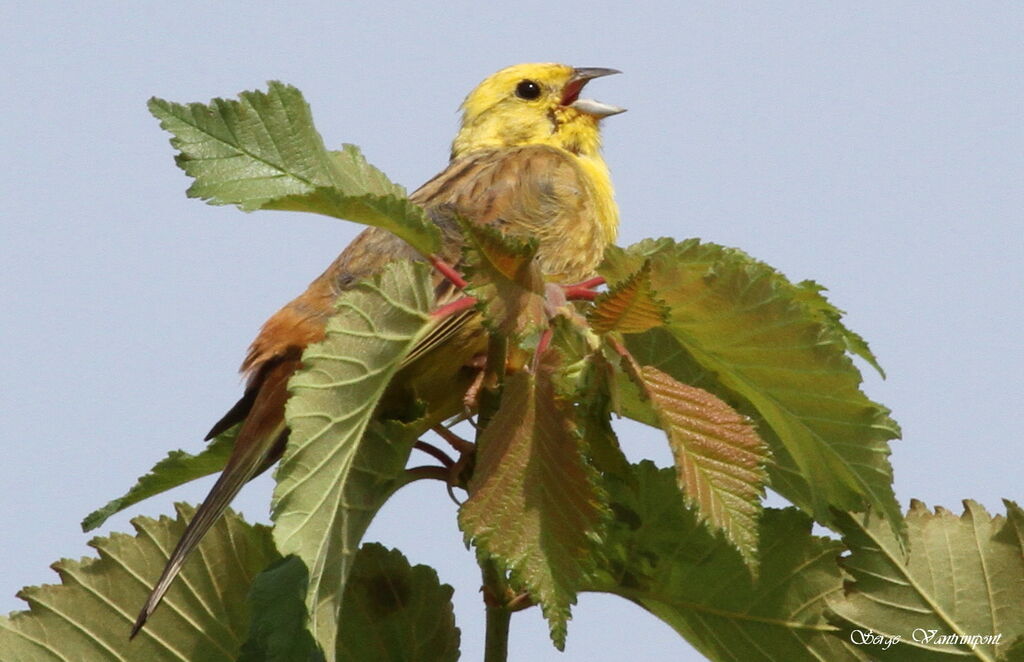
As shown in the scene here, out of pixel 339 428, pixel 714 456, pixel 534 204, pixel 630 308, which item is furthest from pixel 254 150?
pixel 534 204

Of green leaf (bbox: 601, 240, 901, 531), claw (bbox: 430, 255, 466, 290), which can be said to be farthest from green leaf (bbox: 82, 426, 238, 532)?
green leaf (bbox: 601, 240, 901, 531)

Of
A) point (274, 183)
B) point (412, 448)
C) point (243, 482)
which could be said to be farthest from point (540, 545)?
point (243, 482)

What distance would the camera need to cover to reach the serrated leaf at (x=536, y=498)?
5.45 feet

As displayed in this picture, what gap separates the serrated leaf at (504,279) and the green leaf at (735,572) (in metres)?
0.43

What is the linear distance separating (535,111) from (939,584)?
2709 millimetres

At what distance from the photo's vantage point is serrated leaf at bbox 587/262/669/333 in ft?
5.76

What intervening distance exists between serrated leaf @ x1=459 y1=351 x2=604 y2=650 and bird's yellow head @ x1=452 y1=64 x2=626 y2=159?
269cm

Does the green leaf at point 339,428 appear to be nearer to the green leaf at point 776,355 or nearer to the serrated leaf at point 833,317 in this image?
the green leaf at point 776,355

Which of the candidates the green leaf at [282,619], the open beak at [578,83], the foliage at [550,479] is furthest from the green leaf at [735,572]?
the open beak at [578,83]

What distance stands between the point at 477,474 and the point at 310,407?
24cm

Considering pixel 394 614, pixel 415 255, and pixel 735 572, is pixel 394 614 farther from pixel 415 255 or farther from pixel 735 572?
pixel 415 255

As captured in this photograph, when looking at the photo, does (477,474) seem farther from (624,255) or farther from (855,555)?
(855,555)

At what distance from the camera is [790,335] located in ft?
5.96

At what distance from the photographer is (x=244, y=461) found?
235 cm
